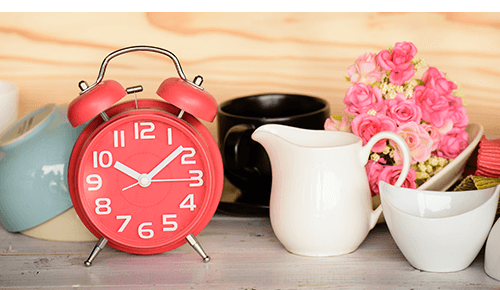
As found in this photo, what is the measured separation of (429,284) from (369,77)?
0.37 m

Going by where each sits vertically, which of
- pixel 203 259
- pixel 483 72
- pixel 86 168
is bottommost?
pixel 203 259

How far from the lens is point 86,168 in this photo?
2.52ft

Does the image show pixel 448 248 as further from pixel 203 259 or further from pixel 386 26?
pixel 386 26

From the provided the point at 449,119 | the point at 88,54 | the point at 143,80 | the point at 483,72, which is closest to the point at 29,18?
the point at 88,54

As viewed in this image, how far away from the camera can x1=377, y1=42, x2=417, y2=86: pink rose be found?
0.85m

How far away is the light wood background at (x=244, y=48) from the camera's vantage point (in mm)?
1127

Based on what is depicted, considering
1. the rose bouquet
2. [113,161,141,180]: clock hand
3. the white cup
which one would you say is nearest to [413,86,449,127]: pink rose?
the rose bouquet

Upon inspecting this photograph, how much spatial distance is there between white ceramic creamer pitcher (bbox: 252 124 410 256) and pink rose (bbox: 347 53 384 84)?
0.47 ft

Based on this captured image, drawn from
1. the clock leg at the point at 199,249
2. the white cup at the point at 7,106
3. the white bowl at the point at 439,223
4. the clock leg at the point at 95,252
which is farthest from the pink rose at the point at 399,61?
the white cup at the point at 7,106

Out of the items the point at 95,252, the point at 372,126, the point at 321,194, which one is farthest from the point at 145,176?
the point at 372,126

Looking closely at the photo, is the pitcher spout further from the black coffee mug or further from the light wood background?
the light wood background

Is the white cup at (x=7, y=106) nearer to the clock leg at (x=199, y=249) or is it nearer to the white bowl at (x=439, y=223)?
the clock leg at (x=199, y=249)

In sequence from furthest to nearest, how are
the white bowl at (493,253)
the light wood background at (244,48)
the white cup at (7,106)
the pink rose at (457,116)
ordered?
the light wood background at (244,48)
the white cup at (7,106)
the pink rose at (457,116)
the white bowl at (493,253)

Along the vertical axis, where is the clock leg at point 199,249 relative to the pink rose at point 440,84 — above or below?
below
